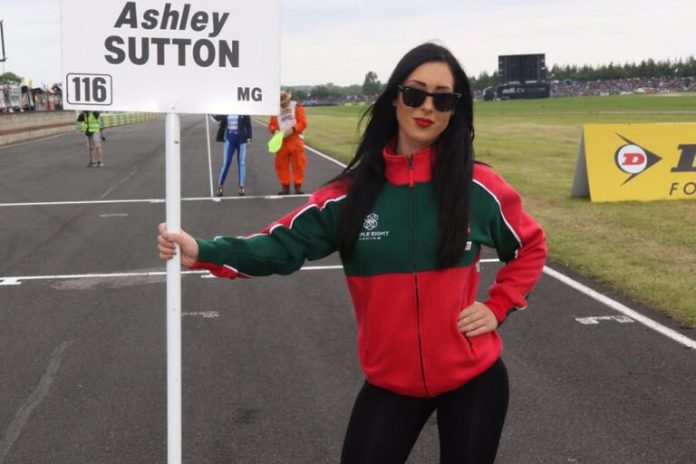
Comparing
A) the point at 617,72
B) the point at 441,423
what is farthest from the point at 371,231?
the point at 617,72

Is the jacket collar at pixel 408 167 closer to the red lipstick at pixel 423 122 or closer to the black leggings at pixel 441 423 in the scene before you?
the red lipstick at pixel 423 122

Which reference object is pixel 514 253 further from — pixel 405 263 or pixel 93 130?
pixel 93 130

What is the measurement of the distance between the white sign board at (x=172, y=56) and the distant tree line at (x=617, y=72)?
16190 cm

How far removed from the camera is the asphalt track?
13.4 ft

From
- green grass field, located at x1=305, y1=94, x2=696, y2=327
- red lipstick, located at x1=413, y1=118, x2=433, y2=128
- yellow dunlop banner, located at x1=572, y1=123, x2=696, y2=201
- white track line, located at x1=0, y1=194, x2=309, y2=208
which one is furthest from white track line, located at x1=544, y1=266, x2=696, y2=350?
white track line, located at x1=0, y1=194, x2=309, y2=208

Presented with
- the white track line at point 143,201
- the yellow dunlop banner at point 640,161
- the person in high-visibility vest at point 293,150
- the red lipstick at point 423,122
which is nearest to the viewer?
the red lipstick at point 423,122

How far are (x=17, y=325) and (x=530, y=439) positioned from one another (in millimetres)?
4226

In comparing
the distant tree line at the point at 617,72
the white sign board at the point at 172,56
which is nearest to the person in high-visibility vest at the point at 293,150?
the white sign board at the point at 172,56

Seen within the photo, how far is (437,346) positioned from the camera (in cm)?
245

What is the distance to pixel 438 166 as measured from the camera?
8.16ft

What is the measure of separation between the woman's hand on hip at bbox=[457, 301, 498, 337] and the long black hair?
0.19 meters

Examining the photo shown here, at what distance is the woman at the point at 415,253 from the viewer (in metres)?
2.42

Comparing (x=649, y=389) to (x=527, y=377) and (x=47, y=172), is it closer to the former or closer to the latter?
(x=527, y=377)

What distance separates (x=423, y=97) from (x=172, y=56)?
90 cm
